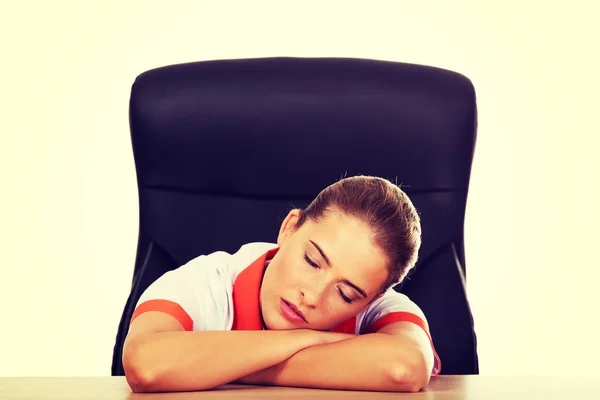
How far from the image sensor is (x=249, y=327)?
1.32 metres

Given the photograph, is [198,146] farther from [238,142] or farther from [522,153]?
[522,153]

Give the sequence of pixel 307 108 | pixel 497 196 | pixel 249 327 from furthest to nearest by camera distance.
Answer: pixel 497 196
pixel 307 108
pixel 249 327

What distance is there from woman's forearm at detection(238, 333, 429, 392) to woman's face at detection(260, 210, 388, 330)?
0.13 meters

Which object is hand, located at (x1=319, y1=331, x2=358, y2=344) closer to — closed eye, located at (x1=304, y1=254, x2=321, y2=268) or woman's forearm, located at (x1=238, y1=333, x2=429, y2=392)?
woman's forearm, located at (x1=238, y1=333, x2=429, y2=392)

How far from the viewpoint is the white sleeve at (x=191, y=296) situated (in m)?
1.21

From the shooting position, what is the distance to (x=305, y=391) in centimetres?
100

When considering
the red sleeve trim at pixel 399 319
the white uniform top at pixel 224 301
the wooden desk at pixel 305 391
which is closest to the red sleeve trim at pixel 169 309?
the white uniform top at pixel 224 301

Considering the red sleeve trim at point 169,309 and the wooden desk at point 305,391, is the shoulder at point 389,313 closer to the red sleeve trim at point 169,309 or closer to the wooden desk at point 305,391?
the wooden desk at point 305,391

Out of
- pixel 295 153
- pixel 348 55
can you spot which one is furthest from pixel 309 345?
pixel 348 55

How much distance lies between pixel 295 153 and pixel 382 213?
425 millimetres

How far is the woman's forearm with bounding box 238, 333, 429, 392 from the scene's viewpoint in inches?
40.9

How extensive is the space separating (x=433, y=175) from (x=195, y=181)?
0.50 meters

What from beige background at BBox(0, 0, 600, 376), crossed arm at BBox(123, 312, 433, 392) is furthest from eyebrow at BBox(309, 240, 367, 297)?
beige background at BBox(0, 0, 600, 376)

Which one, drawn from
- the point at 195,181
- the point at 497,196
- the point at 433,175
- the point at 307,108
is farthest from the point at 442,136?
the point at 497,196
